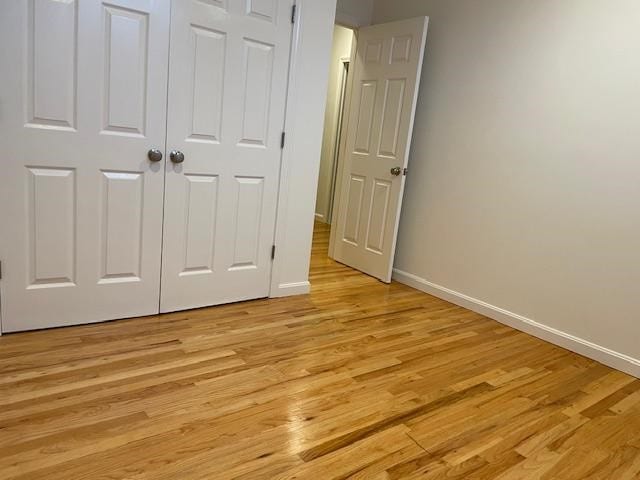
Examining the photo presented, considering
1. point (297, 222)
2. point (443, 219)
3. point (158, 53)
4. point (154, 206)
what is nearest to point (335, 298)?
point (297, 222)

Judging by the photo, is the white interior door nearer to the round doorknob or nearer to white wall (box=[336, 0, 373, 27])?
white wall (box=[336, 0, 373, 27])

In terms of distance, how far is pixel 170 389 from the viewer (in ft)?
5.87

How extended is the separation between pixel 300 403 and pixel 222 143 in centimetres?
142

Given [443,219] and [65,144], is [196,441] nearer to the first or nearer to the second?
[65,144]

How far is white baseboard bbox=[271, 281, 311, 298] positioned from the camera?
2941 mm

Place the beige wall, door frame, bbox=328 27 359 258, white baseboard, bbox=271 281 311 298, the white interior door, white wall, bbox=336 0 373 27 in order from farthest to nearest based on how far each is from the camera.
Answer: the beige wall, door frame, bbox=328 27 359 258, white wall, bbox=336 0 373 27, the white interior door, white baseboard, bbox=271 281 311 298

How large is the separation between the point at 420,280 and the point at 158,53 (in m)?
2.34

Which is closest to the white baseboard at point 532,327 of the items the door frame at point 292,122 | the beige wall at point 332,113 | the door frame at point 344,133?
the door frame at point 344,133

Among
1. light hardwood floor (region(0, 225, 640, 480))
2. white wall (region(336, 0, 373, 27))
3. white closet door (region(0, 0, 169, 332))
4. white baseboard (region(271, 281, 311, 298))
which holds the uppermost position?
white wall (region(336, 0, 373, 27))

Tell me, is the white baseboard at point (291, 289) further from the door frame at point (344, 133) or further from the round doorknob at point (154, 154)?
the round doorknob at point (154, 154)

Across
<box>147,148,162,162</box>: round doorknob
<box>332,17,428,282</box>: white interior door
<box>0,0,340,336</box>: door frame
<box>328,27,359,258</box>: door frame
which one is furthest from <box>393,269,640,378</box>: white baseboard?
<box>147,148,162,162</box>: round doorknob

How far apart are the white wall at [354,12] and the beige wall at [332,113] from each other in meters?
1.73

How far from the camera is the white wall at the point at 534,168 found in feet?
7.81

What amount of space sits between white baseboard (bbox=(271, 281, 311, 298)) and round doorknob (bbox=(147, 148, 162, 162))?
43.6 inches
